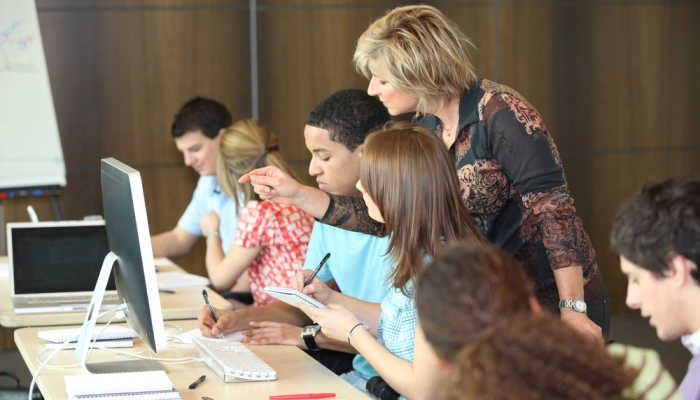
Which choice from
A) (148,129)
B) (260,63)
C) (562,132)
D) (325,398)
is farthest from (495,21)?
(325,398)

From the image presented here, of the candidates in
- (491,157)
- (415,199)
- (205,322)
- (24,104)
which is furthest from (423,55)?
(24,104)

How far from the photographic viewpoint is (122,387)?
1997 millimetres

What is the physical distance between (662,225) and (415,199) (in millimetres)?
671

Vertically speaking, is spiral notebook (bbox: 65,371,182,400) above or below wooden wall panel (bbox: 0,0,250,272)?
below

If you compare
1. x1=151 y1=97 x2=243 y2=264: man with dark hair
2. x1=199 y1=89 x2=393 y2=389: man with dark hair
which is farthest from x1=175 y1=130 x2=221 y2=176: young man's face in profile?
x1=199 y1=89 x2=393 y2=389: man with dark hair

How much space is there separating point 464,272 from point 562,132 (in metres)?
4.44

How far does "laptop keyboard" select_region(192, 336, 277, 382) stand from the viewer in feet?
6.99

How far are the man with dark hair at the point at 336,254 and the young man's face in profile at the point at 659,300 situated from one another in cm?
87

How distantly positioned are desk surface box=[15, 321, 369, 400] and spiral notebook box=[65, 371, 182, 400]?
4 centimetres

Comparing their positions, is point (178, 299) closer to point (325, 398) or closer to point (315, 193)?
point (315, 193)

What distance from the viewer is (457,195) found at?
212 centimetres

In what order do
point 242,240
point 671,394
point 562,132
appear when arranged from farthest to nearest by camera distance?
point 562,132, point 242,240, point 671,394

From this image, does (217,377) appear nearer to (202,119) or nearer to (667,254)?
(667,254)

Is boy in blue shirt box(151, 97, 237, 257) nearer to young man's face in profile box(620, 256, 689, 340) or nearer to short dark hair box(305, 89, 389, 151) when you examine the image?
short dark hair box(305, 89, 389, 151)
